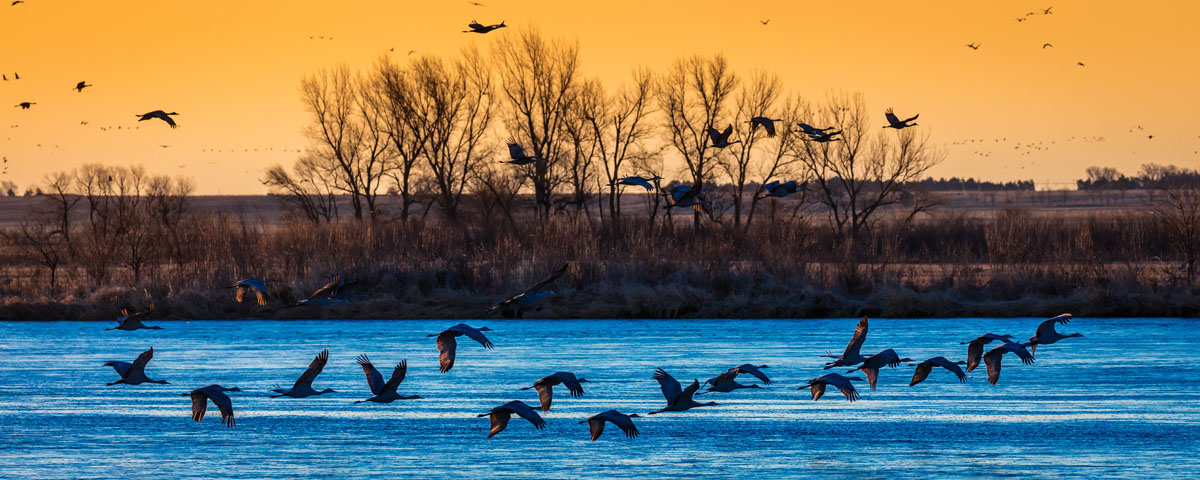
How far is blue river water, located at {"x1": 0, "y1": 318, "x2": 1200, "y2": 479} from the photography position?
14984 millimetres

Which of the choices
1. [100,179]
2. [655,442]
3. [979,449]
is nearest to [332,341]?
[655,442]

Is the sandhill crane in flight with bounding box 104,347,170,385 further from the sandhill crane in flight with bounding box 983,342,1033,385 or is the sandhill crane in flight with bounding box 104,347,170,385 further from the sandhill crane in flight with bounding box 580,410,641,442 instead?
the sandhill crane in flight with bounding box 983,342,1033,385

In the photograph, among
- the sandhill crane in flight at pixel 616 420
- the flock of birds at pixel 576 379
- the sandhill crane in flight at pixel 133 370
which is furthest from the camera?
the sandhill crane in flight at pixel 133 370

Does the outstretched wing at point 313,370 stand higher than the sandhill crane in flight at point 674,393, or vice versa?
the outstretched wing at point 313,370

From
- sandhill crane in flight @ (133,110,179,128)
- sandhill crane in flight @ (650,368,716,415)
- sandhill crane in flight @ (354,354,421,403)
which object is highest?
sandhill crane in flight @ (133,110,179,128)

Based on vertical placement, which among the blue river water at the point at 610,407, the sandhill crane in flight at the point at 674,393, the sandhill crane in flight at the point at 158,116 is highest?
the sandhill crane in flight at the point at 158,116

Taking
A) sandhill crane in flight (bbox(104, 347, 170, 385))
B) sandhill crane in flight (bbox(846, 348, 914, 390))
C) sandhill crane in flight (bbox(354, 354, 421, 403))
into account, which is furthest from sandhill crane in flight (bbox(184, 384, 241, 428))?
sandhill crane in flight (bbox(846, 348, 914, 390))

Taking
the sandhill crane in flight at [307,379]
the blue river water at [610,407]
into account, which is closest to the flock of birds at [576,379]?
the sandhill crane in flight at [307,379]

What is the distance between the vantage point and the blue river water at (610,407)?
15.0 meters

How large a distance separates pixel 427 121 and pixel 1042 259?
3488 cm

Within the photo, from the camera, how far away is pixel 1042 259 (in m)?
37.4

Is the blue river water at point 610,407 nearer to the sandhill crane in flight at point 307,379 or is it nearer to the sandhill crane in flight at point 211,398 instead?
the sandhill crane in flight at point 307,379

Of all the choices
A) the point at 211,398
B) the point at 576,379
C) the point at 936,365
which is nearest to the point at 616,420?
the point at 576,379

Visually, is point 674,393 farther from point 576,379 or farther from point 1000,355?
point 1000,355
